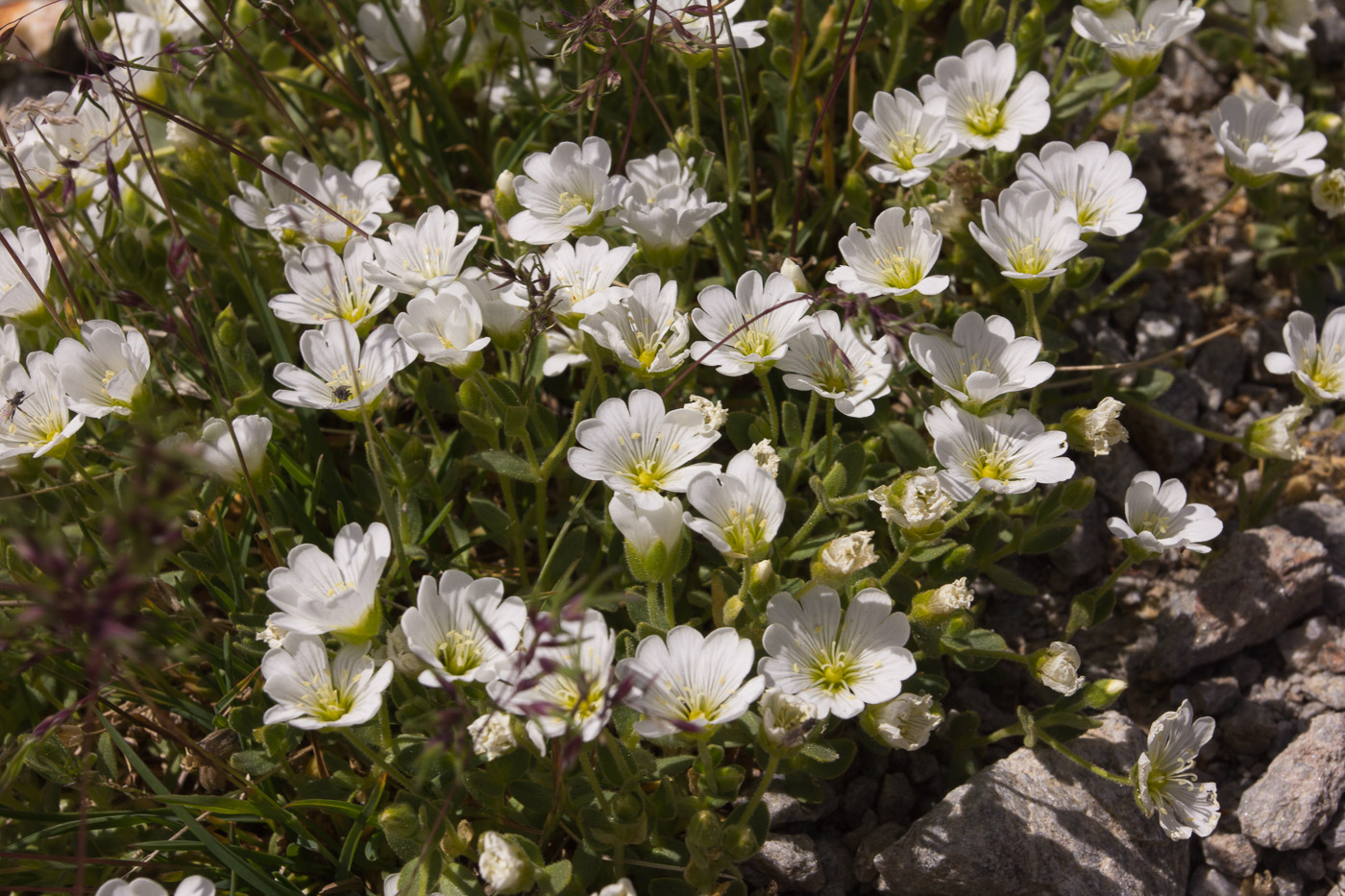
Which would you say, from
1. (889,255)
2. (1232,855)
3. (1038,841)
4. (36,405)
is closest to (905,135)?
(889,255)

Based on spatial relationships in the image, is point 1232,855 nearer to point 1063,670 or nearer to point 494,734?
point 1063,670

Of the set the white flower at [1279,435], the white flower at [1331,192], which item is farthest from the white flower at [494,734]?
the white flower at [1331,192]

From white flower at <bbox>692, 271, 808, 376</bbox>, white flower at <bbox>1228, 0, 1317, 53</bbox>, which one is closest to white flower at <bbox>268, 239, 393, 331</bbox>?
white flower at <bbox>692, 271, 808, 376</bbox>

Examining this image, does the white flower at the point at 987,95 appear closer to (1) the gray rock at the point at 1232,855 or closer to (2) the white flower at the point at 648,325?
(2) the white flower at the point at 648,325

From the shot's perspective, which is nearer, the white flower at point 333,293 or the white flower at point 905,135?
the white flower at point 333,293

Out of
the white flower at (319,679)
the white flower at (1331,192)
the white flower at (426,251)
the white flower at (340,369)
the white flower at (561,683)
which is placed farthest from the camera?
the white flower at (1331,192)

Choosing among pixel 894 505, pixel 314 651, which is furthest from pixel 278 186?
pixel 894 505

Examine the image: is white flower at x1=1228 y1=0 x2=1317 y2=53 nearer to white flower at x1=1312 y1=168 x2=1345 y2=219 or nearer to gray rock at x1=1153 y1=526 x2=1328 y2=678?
white flower at x1=1312 y1=168 x2=1345 y2=219
